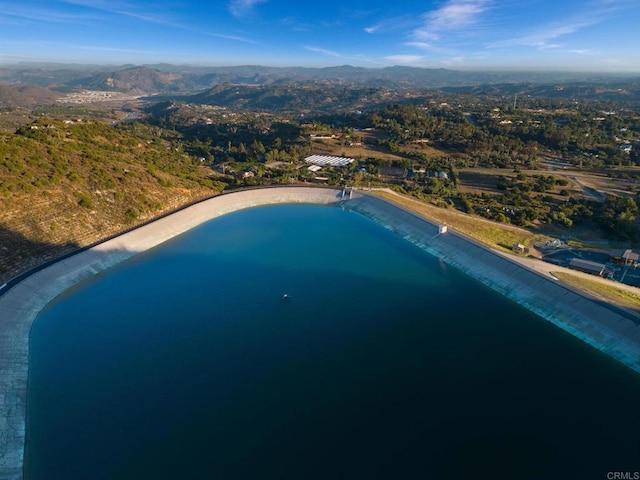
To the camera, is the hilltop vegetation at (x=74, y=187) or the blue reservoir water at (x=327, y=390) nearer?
the blue reservoir water at (x=327, y=390)

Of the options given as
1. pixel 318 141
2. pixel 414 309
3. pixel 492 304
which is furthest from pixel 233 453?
pixel 318 141

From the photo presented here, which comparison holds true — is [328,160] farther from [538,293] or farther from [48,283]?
[48,283]

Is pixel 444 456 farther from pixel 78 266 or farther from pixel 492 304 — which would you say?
pixel 78 266

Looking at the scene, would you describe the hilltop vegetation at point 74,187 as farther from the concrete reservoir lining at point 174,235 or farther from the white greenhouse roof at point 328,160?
the white greenhouse roof at point 328,160

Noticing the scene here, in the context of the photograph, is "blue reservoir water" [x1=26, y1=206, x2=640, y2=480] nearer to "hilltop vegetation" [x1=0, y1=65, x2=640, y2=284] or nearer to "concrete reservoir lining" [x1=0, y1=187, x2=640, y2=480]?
"concrete reservoir lining" [x1=0, y1=187, x2=640, y2=480]

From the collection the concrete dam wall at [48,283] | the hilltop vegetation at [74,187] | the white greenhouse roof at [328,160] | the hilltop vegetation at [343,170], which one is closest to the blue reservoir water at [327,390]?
the concrete dam wall at [48,283]

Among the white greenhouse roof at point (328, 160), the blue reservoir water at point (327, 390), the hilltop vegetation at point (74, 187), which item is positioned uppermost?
the hilltop vegetation at point (74, 187)
